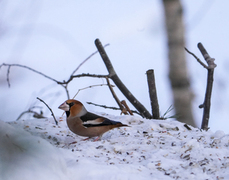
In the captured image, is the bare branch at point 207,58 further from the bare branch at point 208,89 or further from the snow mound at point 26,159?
the snow mound at point 26,159

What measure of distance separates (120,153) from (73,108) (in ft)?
2.51

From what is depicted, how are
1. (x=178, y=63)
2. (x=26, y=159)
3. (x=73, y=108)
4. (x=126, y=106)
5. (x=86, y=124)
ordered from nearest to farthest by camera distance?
1. (x=26, y=159)
2. (x=86, y=124)
3. (x=73, y=108)
4. (x=126, y=106)
5. (x=178, y=63)

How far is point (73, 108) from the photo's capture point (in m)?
3.10

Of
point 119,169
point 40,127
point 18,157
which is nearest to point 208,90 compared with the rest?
point 40,127

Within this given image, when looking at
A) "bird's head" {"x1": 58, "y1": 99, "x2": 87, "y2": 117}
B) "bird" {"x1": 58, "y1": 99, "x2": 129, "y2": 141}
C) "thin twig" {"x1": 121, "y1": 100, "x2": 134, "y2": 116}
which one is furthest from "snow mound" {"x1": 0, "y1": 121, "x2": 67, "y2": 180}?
"thin twig" {"x1": 121, "y1": 100, "x2": 134, "y2": 116}

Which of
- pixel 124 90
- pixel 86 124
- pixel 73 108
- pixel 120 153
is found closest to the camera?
pixel 120 153

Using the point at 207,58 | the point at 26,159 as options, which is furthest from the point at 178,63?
the point at 26,159

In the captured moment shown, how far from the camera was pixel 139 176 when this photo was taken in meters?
2.01

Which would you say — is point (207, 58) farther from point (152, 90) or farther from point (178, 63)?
point (178, 63)

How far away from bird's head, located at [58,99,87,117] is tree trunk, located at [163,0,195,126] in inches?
96.6

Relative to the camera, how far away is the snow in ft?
5.17

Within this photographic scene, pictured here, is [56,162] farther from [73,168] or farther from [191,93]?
[191,93]

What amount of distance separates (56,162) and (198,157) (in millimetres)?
1100

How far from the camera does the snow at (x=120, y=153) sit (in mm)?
1577
